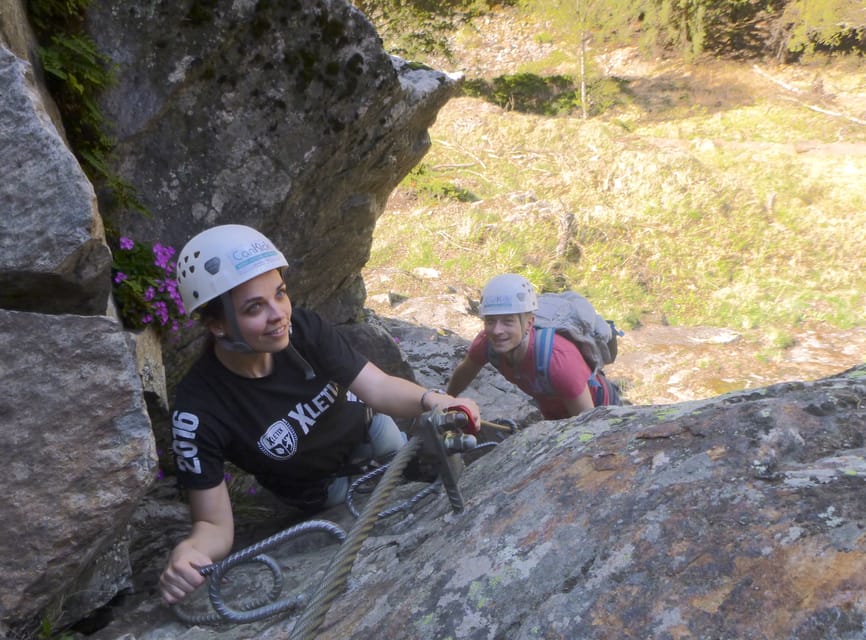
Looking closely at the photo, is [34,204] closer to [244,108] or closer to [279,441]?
[279,441]

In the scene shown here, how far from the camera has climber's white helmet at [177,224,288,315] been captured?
268 cm

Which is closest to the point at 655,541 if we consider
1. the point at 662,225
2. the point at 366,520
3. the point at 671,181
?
the point at 366,520

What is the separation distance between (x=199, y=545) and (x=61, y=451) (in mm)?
660

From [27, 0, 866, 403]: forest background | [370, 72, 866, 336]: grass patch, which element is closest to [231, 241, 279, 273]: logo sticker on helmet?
[27, 0, 866, 403]: forest background

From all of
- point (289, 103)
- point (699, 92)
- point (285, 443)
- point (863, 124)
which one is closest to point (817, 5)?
point (699, 92)

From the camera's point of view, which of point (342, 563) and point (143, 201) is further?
point (143, 201)

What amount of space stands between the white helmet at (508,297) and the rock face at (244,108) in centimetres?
134

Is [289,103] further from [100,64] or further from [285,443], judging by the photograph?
[285,443]

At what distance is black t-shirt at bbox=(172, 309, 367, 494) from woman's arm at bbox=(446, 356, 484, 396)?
1.63m

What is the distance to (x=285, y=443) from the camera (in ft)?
9.86

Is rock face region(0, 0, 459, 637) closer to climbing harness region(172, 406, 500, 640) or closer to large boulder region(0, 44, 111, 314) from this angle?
large boulder region(0, 44, 111, 314)

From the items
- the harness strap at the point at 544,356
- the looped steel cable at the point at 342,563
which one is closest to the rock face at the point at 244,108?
the harness strap at the point at 544,356

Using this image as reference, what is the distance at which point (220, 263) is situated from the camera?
2.69m

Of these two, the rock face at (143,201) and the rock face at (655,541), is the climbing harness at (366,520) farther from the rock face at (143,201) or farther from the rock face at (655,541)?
the rock face at (143,201)
